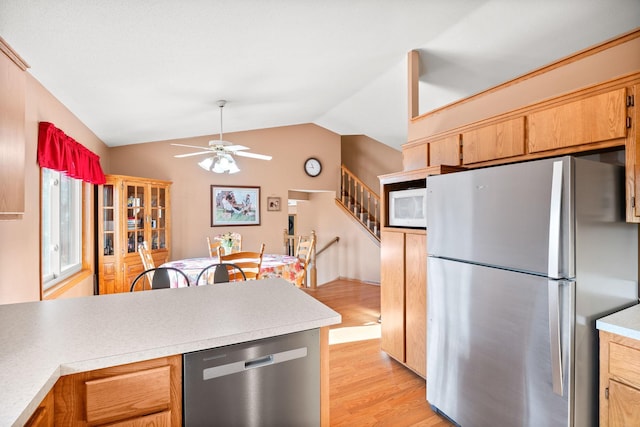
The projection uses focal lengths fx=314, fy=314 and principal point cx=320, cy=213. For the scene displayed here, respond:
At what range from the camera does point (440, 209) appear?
2072 millimetres

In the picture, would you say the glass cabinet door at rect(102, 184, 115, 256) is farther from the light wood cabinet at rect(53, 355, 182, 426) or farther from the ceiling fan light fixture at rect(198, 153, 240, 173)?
the light wood cabinet at rect(53, 355, 182, 426)

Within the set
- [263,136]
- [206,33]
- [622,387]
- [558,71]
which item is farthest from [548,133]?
[263,136]

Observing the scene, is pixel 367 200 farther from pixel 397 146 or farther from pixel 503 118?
pixel 503 118

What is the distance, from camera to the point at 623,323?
1.42m

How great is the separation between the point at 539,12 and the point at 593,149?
1.30 meters

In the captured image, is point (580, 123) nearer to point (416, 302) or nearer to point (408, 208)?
point (408, 208)

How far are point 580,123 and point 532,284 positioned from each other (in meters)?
0.98

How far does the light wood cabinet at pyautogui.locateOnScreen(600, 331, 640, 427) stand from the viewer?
134 centimetres

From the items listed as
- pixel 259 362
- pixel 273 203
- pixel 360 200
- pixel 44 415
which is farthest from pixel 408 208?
pixel 360 200

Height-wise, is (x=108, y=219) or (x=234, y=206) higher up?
(x=234, y=206)

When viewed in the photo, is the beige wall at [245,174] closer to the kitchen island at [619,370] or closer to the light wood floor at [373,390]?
the light wood floor at [373,390]

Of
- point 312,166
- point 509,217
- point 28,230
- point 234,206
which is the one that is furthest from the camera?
point 312,166

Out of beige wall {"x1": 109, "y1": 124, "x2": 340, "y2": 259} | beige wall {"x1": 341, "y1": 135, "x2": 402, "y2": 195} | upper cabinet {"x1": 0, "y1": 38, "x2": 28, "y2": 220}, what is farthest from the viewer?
beige wall {"x1": 341, "y1": 135, "x2": 402, "y2": 195}

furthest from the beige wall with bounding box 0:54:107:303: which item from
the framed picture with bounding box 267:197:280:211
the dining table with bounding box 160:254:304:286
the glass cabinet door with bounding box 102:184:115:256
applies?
the framed picture with bounding box 267:197:280:211
